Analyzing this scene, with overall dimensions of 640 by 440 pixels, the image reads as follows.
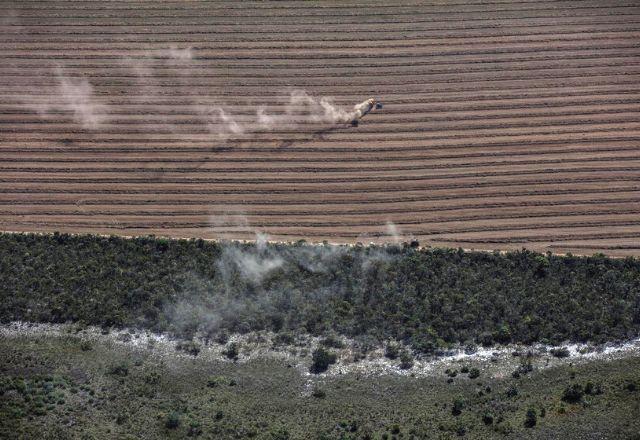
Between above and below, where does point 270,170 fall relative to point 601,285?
above

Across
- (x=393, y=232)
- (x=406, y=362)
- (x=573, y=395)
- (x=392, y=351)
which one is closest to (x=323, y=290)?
(x=392, y=351)

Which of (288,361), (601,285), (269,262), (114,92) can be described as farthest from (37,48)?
(601,285)

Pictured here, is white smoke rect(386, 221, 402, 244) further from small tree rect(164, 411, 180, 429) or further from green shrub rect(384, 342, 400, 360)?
small tree rect(164, 411, 180, 429)

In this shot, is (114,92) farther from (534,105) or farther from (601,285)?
(601,285)

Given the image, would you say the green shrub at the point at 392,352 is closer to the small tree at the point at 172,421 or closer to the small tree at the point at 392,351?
the small tree at the point at 392,351

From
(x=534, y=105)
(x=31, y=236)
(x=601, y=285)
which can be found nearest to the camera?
(x=601, y=285)

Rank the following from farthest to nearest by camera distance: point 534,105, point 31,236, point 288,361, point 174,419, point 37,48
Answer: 1. point 37,48
2. point 534,105
3. point 31,236
4. point 288,361
5. point 174,419

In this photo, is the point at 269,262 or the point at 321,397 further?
the point at 269,262
